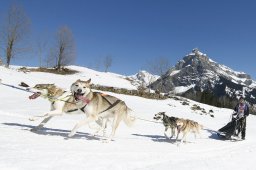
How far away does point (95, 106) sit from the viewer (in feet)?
31.2

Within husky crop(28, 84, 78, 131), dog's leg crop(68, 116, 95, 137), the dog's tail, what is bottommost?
dog's leg crop(68, 116, 95, 137)

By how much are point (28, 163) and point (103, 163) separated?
149 centimetres

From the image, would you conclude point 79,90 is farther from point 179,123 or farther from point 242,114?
point 242,114

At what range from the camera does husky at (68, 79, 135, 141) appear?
9219 millimetres

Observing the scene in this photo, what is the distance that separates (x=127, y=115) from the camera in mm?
10531

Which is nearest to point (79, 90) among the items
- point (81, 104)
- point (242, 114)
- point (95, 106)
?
point (81, 104)

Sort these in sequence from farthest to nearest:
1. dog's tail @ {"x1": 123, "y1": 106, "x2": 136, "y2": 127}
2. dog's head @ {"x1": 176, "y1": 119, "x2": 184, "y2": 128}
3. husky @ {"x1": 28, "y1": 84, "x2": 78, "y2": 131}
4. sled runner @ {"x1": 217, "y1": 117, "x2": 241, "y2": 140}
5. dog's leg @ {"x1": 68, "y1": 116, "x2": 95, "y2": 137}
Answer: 1. sled runner @ {"x1": 217, "y1": 117, "x2": 241, "y2": 140}
2. dog's head @ {"x1": 176, "y1": 119, "x2": 184, "y2": 128}
3. dog's tail @ {"x1": 123, "y1": 106, "x2": 136, "y2": 127}
4. husky @ {"x1": 28, "y1": 84, "x2": 78, "y2": 131}
5. dog's leg @ {"x1": 68, "y1": 116, "x2": 95, "y2": 137}

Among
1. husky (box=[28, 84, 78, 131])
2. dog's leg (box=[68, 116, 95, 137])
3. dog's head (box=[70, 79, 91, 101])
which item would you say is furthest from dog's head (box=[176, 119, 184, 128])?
dog's head (box=[70, 79, 91, 101])

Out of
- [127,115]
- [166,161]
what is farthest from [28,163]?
[127,115]

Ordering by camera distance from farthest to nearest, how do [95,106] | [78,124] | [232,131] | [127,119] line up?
[232,131] < [127,119] < [95,106] < [78,124]

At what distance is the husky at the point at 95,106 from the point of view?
9219mm

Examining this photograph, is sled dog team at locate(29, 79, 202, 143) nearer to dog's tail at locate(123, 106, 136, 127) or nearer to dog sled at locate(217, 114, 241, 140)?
dog's tail at locate(123, 106, 136, 127)

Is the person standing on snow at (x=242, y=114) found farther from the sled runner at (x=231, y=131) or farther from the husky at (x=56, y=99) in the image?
the husky at (x=56, y=99)

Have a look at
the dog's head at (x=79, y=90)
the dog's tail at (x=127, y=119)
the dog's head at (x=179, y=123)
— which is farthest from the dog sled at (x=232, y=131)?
the dog's head at (x=79, y=90)
